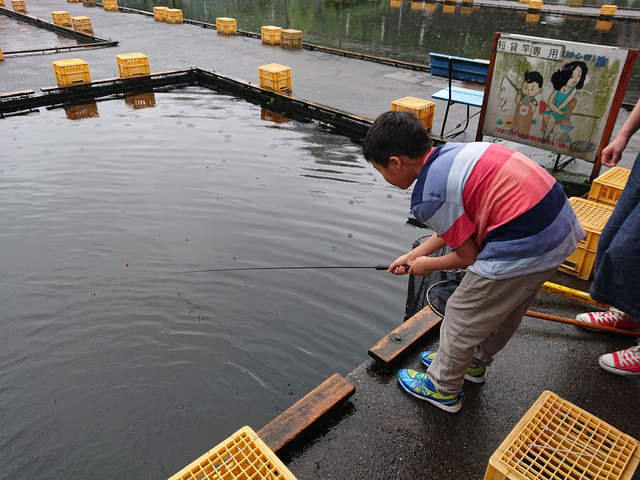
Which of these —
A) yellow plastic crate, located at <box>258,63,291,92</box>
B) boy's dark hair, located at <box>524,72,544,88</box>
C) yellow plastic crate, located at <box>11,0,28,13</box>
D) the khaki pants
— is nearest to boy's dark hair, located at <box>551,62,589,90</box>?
boy's dark hair, located at <box>524,72,544,88</box>

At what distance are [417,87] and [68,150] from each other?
8794 millimetres

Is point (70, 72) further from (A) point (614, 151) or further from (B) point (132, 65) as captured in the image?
(A) point (614, 151)

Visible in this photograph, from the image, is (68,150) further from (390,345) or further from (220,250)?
(390,345)

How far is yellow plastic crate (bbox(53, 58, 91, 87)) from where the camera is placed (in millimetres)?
10250

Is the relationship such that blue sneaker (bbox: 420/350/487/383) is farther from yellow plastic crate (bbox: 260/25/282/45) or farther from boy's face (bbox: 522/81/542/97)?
yellow plastic crate (bbox: 260/25/282/45)

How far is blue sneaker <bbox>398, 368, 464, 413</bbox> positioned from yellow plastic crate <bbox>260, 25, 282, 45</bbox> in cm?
1682

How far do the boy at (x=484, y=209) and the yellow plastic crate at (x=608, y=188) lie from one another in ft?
8.86

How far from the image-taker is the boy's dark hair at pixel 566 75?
509 cm

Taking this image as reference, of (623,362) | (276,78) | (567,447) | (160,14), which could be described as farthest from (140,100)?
(160,14)

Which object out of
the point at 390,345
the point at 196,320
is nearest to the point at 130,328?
the point at 196,320

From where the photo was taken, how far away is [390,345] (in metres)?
3.17

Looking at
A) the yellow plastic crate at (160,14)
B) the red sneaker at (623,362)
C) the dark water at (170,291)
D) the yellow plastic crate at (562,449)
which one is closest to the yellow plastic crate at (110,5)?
the yellow plastic crate at (160,14)

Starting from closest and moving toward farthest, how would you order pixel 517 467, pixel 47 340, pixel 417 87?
pixel 517 467 < pixel 47 340 < pixel 417 87

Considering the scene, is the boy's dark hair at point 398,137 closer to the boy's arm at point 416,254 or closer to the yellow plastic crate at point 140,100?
the boy's arm at point 416,254
